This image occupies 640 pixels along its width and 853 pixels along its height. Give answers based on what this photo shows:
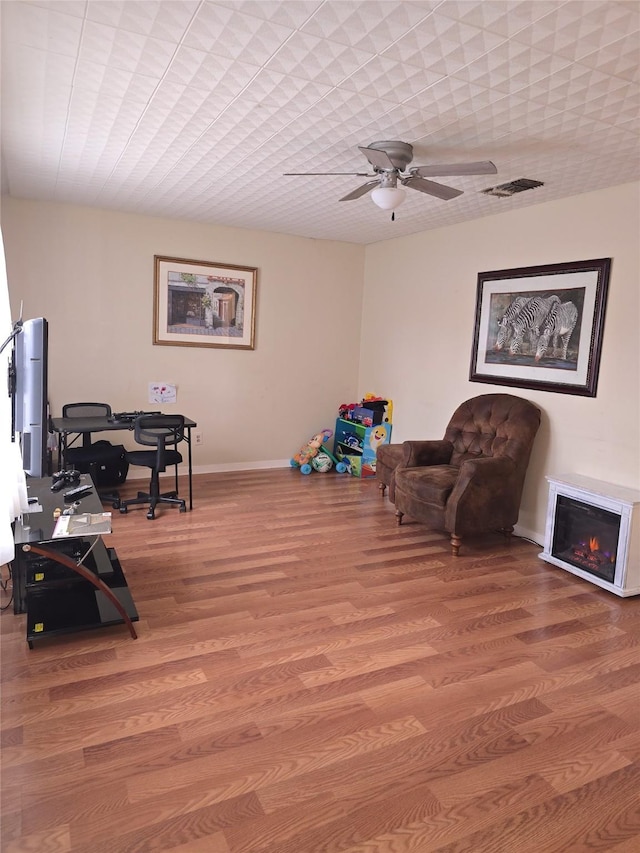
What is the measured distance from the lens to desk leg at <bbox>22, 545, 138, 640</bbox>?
2.48m

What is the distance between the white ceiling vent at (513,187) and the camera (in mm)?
3754

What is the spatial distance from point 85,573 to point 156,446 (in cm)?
203

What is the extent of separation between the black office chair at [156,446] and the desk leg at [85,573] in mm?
1792

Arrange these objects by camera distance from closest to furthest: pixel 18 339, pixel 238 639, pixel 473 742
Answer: pixel 473 742
pixel 18 339
pixel 238 639

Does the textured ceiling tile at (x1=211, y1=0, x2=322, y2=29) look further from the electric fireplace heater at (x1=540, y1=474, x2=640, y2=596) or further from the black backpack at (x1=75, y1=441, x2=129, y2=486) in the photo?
the black backpack at (x1=75, y1=441, x2=129, y2=486)

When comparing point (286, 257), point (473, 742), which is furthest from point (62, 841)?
point (286, 257)

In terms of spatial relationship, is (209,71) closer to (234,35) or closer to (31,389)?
(234,35)

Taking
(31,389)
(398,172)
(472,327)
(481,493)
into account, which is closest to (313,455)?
(472,327)

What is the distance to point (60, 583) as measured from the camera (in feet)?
9.53

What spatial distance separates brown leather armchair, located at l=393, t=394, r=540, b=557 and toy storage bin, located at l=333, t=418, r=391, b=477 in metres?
1.34

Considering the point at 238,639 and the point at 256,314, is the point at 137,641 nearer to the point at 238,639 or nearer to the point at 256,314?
the point at 238,639

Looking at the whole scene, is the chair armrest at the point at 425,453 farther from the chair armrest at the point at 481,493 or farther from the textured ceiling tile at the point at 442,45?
the textured ceiling tile at the point at 442,45

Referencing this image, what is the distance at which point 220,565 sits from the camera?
3629mm

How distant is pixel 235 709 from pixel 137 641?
721 mm
